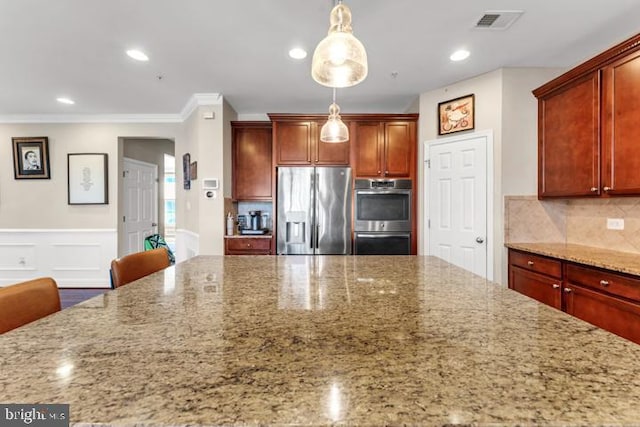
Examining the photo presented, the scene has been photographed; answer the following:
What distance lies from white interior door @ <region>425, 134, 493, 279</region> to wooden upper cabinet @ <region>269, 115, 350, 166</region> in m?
1.07

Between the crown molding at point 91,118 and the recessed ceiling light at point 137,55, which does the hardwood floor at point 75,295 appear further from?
the recessed ceiling light at point 137,55

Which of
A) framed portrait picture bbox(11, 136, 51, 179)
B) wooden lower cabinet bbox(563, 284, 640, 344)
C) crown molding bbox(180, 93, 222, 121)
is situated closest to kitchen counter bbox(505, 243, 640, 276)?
wooden lower cabinet bbox(563, 284, 640, 344)

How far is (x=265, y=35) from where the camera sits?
2.38 m

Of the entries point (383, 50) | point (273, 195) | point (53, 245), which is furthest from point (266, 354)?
point (53, 245)

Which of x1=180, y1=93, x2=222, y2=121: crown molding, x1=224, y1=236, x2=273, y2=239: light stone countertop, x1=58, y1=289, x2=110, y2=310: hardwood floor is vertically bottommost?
x1=58, y1=289, x2=110, y2=310: hardwood floor

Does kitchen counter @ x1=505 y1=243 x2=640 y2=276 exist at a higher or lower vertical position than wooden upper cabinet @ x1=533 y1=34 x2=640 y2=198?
lower

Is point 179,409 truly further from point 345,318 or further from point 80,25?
point 80,25

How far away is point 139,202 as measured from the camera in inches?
209

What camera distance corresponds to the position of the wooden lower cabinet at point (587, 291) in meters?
1.78

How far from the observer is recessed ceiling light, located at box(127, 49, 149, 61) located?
263 centimetres

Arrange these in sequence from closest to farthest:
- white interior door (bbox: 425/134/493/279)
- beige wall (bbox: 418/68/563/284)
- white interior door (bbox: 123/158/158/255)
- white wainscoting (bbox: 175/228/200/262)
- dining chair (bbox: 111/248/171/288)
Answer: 1. dining chair (bbox: 111/248/171/288)
2. beige wall (bbox: 418/68/563/284)
3. white interior door (bbox: 425/134/493/279)
4. white wainscoting (bbox: 175/228/200/262)
5. white interior door (bbox: 123/158/158/255)

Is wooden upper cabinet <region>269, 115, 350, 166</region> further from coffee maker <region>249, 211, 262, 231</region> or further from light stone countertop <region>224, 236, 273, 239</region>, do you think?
light stone countertop <region>224, 236, 273, 239</region>

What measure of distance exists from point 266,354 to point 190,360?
143mm

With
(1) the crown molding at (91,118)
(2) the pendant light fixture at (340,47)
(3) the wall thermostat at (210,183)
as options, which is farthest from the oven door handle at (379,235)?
(1) the crown molding at (91,118)
